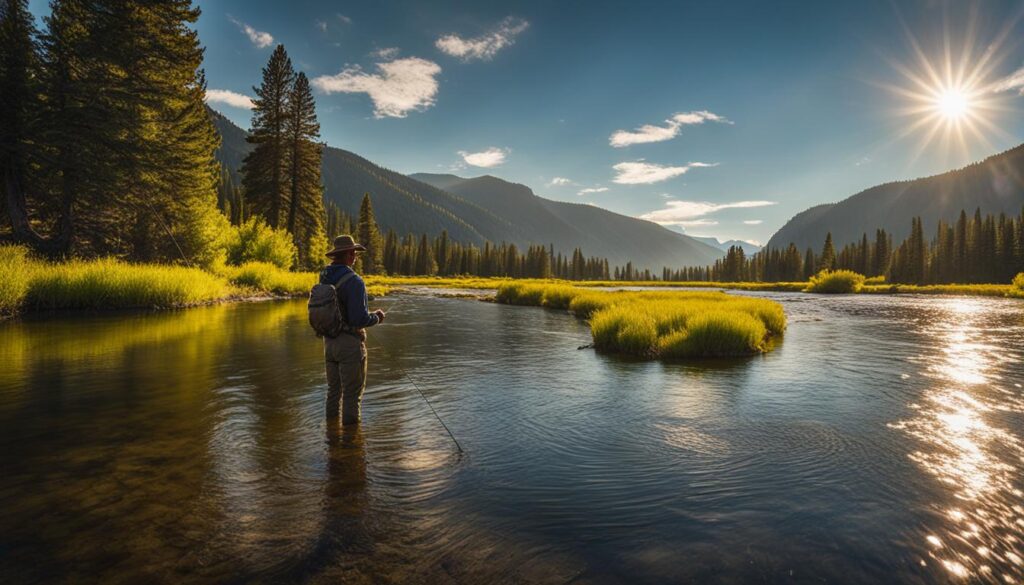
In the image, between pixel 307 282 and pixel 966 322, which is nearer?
pixel 966 322

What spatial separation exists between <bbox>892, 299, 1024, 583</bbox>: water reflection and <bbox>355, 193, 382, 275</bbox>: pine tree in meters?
85.3

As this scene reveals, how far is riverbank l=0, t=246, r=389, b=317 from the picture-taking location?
19.0 m

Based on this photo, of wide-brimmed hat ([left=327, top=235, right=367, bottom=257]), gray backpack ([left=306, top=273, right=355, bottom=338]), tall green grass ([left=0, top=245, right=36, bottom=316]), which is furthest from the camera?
tall green grass ([left=0, top=245, right=36, bottom=316])

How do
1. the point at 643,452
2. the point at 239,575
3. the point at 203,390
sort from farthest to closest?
the point at 203,390 < the point at 643,452 < the point at 239,575

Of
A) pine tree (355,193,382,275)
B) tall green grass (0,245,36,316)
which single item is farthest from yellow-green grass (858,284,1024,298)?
tall green grass (0,245,36,316)

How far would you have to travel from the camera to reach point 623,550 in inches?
178

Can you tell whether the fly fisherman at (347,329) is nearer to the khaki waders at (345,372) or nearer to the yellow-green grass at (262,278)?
the khaki waders at (345,372)

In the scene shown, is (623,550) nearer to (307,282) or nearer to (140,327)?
(140,327)

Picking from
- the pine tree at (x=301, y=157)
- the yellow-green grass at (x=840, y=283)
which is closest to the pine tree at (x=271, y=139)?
the pine tree at (x=301, y=157)

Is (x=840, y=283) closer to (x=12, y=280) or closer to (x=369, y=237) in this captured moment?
→ (x=369, y=237)

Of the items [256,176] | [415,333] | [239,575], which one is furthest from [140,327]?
[256,176]

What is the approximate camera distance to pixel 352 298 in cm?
718

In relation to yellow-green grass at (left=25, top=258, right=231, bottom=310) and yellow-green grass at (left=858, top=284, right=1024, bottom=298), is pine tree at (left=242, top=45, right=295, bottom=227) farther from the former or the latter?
yellow-green grass at (left=858, top=284, right=1024, bottom=298)

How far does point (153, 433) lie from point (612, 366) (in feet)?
34.0
